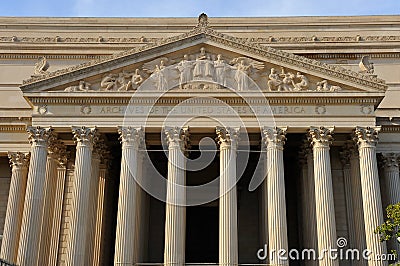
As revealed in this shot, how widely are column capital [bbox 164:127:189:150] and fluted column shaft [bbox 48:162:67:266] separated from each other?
7.99 meters

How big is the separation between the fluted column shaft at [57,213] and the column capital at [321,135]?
50.8ft

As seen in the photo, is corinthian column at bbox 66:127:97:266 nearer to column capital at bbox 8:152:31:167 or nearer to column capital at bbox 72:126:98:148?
column capital at bbox 72:126:98:148

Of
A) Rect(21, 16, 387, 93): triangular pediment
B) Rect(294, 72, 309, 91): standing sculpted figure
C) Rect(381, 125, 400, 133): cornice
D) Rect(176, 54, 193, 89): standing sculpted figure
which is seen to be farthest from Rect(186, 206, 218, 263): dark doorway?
Rect(381, 125, 400, 133): cornice

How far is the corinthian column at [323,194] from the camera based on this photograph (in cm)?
2753

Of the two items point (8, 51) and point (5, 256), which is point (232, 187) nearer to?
point (5, 256)

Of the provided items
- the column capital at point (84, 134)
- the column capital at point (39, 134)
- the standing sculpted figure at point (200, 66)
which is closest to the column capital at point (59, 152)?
the column capital at point (39, 134)

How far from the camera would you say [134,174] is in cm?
2906

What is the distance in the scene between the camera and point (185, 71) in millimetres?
30656

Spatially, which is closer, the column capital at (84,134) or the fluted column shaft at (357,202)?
the column capital at (84,134)

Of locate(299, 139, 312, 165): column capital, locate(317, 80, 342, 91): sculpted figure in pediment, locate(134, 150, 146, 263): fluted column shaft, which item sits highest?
locate(317, 80, 342, 91): sculpted figure in pediment

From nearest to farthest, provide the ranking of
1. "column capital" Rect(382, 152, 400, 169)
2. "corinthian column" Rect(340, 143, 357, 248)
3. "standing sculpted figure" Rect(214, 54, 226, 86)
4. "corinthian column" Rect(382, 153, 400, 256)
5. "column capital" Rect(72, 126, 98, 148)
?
"column capital" Rect(72, 126, 98, 148) < "standing sculpted figure" Rect(214, 54, 226, 86) < "corinthian column" Rect(340, 143, 357, 248) < "corinthian column" Rect(382, 153, 400, 256) < "column capital" Rect(382, 152, 400, 169)

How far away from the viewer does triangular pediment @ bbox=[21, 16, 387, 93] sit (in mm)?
30188

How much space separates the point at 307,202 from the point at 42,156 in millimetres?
15566

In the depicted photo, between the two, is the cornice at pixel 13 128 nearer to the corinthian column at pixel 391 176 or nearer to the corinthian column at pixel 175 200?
the corinthian column at pixel 175 200
